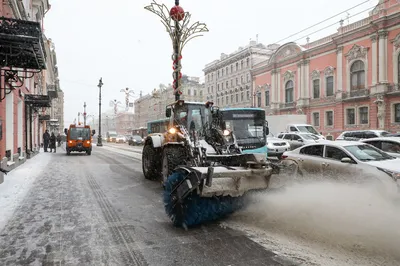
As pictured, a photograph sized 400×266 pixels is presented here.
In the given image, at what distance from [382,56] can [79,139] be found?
30.9 m

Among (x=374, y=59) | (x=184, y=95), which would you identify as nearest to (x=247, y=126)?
(x=374, y=59)

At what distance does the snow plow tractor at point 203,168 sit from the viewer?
4750 mm

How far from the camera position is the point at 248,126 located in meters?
12.5

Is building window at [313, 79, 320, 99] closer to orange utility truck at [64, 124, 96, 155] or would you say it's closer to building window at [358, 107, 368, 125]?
building window at [358, 107, 368, 125]

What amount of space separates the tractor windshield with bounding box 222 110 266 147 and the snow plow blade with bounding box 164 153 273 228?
22.7 ft

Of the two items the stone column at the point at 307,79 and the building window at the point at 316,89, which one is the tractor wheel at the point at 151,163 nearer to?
the building window at the point at 316,89

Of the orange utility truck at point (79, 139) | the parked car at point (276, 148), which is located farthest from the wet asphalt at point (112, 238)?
the orange utility truck at point (79, 139)

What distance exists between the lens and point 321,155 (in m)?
8.18

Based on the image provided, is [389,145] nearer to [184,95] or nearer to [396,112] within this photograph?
[396,112]

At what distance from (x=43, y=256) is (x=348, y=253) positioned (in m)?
3.99

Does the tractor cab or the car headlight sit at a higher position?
the tractor cab

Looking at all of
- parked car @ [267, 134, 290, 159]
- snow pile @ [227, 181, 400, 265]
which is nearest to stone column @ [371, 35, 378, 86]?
parked car @ [267, 134, 290, 159]

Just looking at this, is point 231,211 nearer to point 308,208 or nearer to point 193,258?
point 308,208

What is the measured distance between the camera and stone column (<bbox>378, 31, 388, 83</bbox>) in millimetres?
31458
